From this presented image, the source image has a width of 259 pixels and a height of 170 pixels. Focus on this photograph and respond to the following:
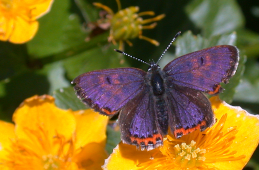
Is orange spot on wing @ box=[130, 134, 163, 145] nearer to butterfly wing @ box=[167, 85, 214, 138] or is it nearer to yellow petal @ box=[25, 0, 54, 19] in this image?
butterfly wing @ box=[167, 85, 214, 138]

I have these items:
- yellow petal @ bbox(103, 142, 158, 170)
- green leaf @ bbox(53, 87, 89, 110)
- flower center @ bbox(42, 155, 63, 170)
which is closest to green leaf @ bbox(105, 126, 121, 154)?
green leaf @ bbox(53, 87, 89, 110)

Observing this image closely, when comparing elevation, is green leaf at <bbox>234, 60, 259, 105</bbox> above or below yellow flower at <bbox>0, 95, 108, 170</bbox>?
below

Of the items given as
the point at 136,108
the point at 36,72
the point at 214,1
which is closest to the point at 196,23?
the point at 214,1

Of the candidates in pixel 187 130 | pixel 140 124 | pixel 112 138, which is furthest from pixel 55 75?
pixel 187 130

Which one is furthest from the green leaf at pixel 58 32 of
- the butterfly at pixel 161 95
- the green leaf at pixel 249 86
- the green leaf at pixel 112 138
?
the green leaf at pixel 249 86

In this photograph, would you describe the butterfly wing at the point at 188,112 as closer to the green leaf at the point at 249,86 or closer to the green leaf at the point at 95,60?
the green leaf at the point at 95,60

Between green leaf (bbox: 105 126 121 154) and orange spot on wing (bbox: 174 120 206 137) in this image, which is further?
green leaf (bbox: 105 126 121 154)

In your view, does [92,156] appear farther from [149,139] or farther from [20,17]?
[20,17]
